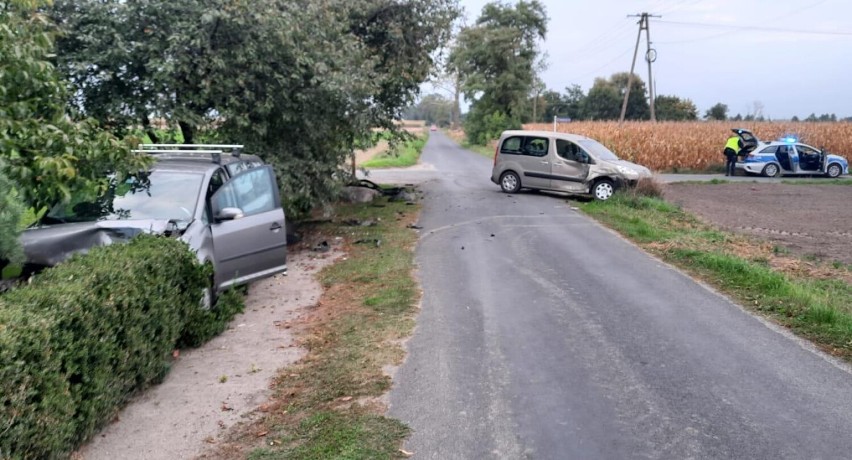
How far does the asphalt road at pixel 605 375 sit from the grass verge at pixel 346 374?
0.67ft

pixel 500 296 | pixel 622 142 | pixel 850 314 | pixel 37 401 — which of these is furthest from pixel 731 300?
pixel 622 142

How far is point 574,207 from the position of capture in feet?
57.8

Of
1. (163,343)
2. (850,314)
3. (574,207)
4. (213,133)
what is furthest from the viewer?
(574,207)

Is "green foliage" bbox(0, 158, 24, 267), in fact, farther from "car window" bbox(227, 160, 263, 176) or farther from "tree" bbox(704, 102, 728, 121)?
"tree" bbox(704, 102, 728, 121)

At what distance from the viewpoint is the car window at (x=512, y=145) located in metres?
20.4

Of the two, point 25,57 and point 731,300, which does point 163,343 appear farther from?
point 731,300

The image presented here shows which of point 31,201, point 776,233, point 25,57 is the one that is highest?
point 25,57

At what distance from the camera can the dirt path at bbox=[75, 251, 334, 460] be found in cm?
463

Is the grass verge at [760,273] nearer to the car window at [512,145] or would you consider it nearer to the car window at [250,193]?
the car window at [512,145]

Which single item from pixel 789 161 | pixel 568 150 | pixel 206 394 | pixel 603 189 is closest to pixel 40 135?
pixel 206 394

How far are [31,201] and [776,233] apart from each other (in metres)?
12.9

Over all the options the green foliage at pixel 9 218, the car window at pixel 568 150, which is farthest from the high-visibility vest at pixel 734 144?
the green foliage at pixel 9 218

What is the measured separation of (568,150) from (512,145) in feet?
Answer: 6.05

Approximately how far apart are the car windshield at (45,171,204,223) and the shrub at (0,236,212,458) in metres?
1.47
